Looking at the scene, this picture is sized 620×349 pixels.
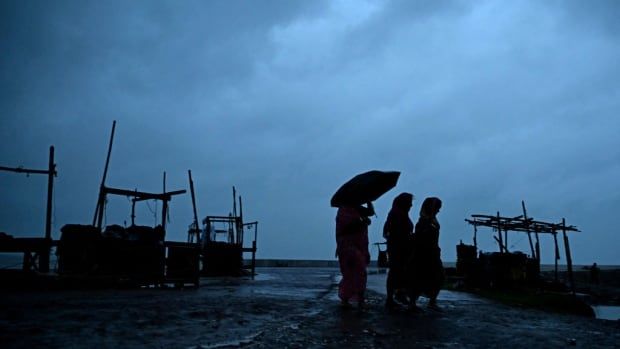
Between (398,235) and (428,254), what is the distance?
57cm

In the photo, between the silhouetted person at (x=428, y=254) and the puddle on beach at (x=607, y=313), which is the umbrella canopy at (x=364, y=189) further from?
the puddle on beach at (x=607, y=313)

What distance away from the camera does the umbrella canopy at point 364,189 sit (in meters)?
6.66

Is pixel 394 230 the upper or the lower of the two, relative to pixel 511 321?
upper

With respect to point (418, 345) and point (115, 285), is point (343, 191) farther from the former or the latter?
A: point (115, 285)

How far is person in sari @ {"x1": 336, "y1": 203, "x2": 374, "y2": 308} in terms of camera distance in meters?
6.44

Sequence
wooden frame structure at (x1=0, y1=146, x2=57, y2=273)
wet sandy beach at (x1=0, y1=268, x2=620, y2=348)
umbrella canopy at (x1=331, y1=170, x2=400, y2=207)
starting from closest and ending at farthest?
wet sandy beach at (x1=0, y1=268, x2=620, y2=348) < umbrella canopy at (x1=331, y1=170, x2=400, y2=207) < wooden frame structure at (x1=0, y1=146, x2=57, y2=273)

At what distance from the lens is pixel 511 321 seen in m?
5.50

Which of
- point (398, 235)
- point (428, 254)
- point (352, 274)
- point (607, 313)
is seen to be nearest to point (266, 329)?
point (352, 274)

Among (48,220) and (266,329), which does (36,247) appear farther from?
(266,329)

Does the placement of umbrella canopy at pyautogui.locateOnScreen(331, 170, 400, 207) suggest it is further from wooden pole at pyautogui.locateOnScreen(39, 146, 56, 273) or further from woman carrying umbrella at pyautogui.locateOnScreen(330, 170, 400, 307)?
wooden pole at pyautogui.locateOnScreen(39, 146, 56, 273)

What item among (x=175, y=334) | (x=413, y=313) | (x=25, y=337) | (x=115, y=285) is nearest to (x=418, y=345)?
(x=175, y=334)

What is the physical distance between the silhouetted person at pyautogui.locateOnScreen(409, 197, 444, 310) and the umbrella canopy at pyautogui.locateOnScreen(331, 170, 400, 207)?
2.46 feet

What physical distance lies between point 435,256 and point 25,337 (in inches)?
221

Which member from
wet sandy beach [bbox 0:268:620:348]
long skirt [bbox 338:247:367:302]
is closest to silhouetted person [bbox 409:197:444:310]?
long skirt [bbox 338:247:367:302]
